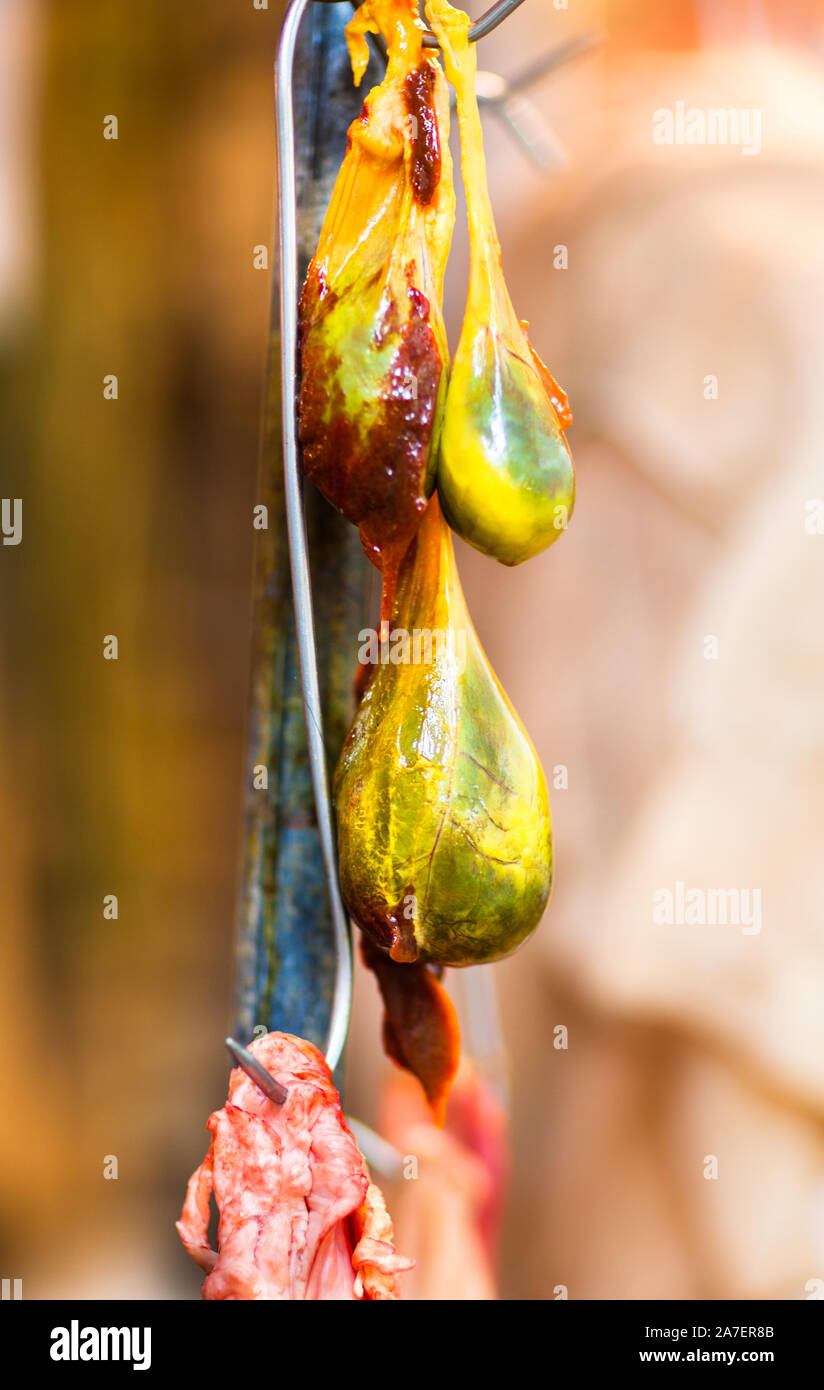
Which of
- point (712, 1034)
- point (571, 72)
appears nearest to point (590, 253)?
point (571, 72)

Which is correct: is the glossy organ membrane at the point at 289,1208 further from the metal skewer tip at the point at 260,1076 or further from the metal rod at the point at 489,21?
the metal rod at the point at 489,21

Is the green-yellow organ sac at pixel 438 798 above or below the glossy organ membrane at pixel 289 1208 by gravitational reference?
above

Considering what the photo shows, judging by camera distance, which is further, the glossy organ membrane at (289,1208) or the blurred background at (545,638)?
the blurred background at (545,638)

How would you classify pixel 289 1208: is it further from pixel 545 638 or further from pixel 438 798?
pixel 545 638

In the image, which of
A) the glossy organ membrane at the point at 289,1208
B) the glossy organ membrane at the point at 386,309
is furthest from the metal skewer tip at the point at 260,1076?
the glossy organ membrane at the point at 386,309

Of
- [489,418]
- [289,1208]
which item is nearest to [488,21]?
[489,418]
